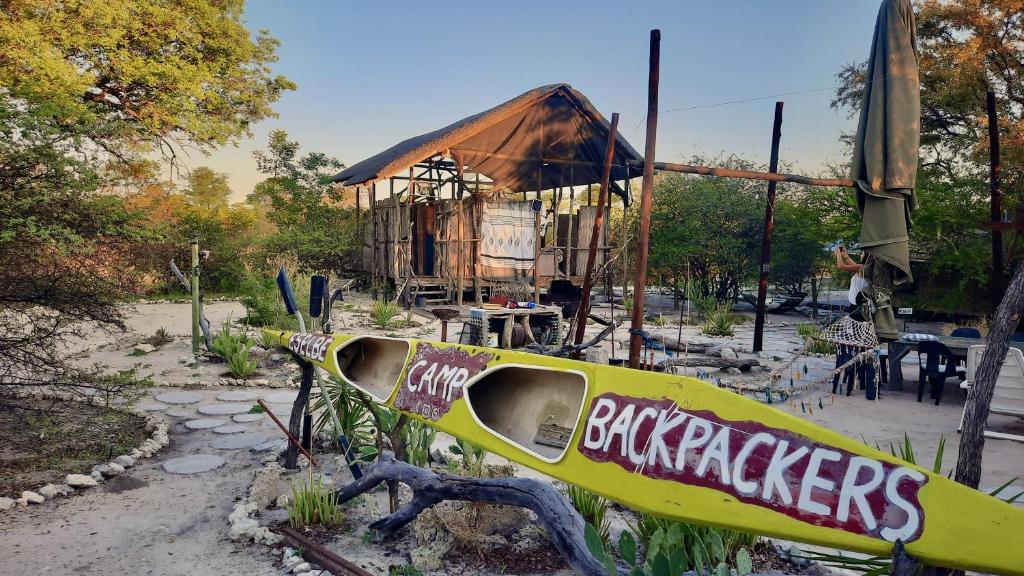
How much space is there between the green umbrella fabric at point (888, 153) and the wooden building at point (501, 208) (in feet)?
18.1

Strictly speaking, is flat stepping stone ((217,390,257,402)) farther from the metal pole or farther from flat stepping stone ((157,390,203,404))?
the metal pole

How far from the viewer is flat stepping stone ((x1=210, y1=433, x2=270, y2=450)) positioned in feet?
18.6

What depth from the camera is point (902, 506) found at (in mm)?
1461

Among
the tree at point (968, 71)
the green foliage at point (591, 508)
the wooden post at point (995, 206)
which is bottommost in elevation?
the green foliage at point (591, 508)

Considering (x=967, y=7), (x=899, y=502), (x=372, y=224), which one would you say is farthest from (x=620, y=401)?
(x=967, y=7)

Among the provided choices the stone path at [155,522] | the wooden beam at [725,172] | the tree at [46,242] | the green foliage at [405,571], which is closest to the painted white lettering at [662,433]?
the green foliage at [405,571]

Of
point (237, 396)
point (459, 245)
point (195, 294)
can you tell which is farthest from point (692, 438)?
point (459, 245)

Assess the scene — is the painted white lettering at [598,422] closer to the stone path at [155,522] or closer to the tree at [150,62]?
the stone path at [155,522]

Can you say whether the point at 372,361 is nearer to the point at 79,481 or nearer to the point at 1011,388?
the point at 79,481

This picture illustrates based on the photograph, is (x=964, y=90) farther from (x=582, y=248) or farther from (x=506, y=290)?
(x=506, y=290)

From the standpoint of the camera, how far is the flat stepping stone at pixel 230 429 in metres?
6.08

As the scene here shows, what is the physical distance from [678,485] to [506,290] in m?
11.7

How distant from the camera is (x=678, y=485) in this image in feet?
5.95

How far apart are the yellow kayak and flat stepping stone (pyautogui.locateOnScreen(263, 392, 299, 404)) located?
504cm
